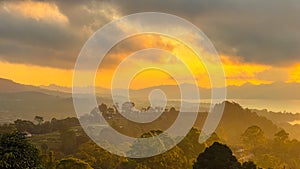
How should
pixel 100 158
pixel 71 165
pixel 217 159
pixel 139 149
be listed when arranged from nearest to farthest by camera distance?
pixel 217 159
pixel 71 165
pixel 139 149
pixel 100 158

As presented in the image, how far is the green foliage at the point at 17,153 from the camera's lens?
84.2ft

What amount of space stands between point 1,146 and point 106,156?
48.2 metres

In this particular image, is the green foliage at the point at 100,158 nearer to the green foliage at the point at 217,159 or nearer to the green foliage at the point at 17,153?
the green foliage at the point at 217,159

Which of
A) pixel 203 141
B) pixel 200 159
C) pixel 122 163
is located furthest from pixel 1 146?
pixel 203 141

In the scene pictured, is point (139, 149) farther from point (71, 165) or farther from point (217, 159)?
point (217, 159)

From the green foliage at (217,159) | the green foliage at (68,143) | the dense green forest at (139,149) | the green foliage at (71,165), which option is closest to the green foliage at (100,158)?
the dense green forest at (139,149)

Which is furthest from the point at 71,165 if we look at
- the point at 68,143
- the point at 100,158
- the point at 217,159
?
the point at 68,143

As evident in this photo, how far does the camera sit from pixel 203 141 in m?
84.3

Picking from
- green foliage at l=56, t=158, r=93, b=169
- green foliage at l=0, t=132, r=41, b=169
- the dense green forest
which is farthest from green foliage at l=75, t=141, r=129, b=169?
green foliage at l=0, t=132, r=41, b=169

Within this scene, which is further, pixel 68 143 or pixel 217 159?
pixel 68 143

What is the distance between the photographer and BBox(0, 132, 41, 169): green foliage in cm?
2566

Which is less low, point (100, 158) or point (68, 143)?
point (68, 143)

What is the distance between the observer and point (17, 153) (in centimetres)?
2608

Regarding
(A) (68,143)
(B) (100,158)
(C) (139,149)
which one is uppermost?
(C) (139,149)
